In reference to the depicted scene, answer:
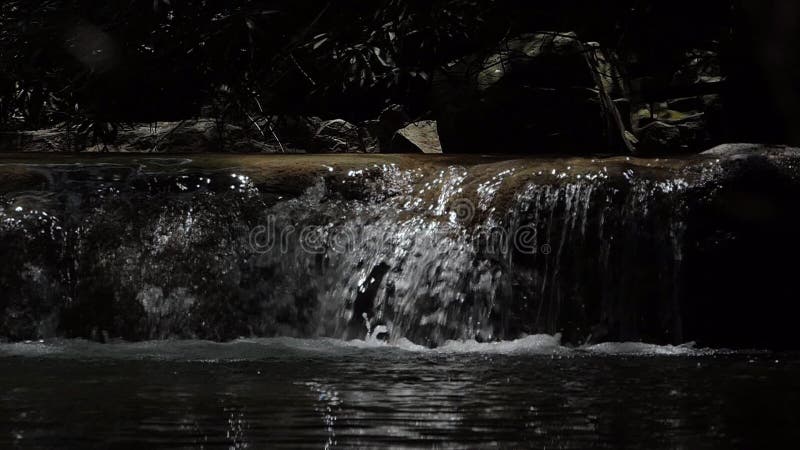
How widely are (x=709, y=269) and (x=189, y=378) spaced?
394 centimetres

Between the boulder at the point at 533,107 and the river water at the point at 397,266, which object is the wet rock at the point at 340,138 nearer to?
the boulder at the point at 533,107

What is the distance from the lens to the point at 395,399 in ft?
14.1

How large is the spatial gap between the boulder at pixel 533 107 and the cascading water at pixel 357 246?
3641 millimetres

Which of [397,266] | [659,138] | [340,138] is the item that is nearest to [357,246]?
[397,266]

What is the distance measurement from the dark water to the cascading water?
1.15 meters

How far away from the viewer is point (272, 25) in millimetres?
11258

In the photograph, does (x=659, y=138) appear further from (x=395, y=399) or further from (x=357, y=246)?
(x=395, y=399)

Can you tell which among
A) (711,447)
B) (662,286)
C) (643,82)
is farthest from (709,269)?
(643,82)

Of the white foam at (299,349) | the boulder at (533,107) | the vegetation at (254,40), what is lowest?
the white foam at (299,349)

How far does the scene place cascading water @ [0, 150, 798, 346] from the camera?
25.4 feet

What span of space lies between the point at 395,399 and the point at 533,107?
8615mm

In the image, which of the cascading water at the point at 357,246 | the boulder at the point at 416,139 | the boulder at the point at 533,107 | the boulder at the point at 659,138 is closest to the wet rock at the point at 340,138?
the boulder at the point at 416,139

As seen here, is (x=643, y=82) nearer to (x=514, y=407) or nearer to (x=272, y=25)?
(x=272, y=25)

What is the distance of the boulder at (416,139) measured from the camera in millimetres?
14066
